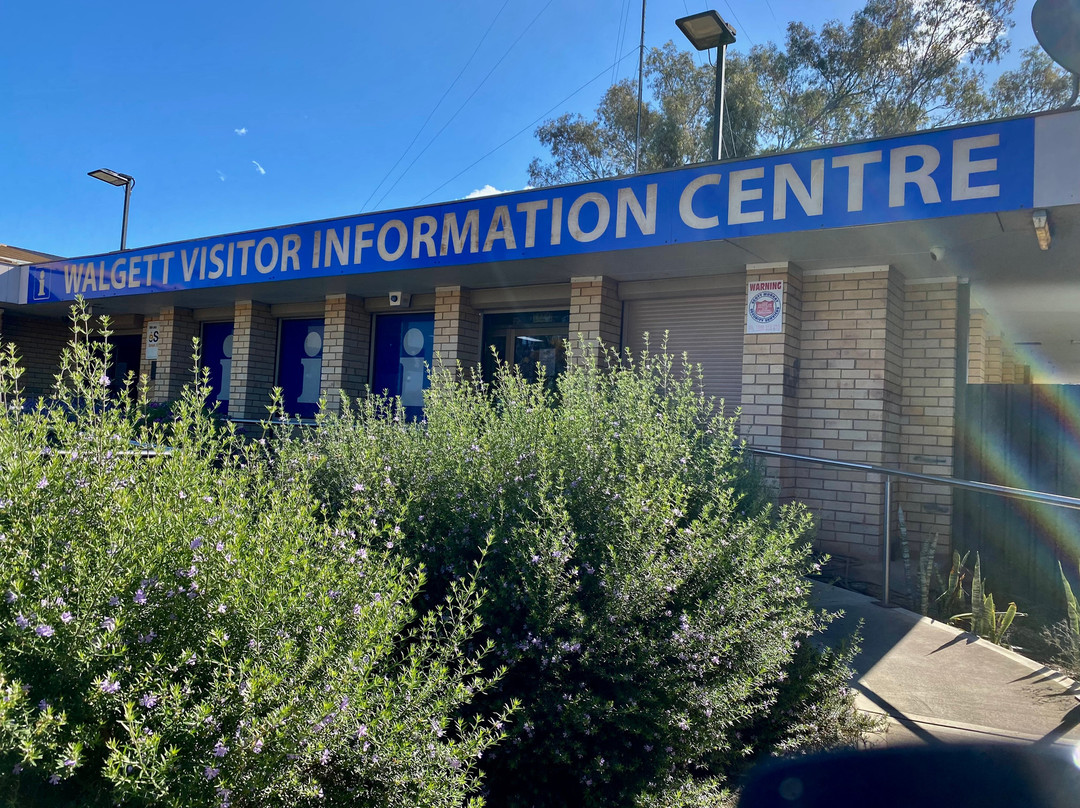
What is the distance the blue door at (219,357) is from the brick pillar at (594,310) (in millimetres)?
5915

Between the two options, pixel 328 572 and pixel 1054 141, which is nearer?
pixel 328 572

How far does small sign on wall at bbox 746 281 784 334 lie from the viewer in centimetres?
681

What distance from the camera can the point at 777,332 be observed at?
6.82m

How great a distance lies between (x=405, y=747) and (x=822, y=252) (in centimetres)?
558

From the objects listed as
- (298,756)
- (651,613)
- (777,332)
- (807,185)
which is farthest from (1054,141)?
(298,756)

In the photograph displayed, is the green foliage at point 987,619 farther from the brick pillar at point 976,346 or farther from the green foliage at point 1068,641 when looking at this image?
the brick pillar at point 976,346

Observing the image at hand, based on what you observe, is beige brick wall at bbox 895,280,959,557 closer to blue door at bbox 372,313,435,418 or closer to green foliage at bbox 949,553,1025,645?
green foliage at bbox 949,553,1025,645

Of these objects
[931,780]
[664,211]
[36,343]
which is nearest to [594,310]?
[664,211]

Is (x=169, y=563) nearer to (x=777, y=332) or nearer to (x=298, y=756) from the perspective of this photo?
(x=298, y=756)

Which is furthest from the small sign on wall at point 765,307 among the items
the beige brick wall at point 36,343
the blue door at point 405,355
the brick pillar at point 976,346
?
the beige brick wall at point 36,343

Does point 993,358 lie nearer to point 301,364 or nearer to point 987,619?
point 987,619

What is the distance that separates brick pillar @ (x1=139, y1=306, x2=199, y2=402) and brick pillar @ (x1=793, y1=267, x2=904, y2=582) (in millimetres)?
8752

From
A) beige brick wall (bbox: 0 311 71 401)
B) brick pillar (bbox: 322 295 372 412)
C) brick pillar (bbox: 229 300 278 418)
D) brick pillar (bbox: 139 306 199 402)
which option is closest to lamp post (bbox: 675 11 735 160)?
brick pillar (bbox: 322 295 372 412)

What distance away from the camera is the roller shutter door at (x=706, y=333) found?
24.4 ft
